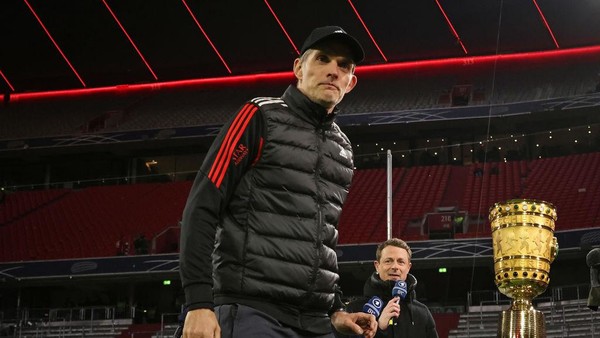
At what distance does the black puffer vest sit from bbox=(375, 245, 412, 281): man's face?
6.13ft

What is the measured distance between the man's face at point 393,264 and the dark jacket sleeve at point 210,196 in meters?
2.10

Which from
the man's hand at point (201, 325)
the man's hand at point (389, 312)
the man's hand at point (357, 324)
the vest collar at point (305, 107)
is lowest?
the man's hand at point (201, 325)

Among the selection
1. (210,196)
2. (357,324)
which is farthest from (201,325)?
(357,324)

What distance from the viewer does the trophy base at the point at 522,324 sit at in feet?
9.89

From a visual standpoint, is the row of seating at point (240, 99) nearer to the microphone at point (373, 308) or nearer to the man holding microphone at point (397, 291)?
the man holding microphone at point (397, 291)

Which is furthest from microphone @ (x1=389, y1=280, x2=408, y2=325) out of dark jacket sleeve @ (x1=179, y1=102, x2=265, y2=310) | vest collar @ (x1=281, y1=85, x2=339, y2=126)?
dark jacket sleeve @ (x1=179, y1=102, x2=265, y2=310)

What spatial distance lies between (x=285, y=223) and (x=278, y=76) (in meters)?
24.0

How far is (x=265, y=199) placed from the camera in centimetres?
246

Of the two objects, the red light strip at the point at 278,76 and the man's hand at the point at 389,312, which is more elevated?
the red light strip at the point at 278,76

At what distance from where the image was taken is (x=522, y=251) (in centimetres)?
317

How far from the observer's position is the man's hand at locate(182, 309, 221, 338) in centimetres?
220

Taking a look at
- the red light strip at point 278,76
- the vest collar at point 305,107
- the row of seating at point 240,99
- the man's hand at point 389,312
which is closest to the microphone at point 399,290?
the man's hand at point 389,312

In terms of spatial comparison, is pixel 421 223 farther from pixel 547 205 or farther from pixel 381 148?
pixel 547 205

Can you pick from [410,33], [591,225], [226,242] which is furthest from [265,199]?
[410,33]
